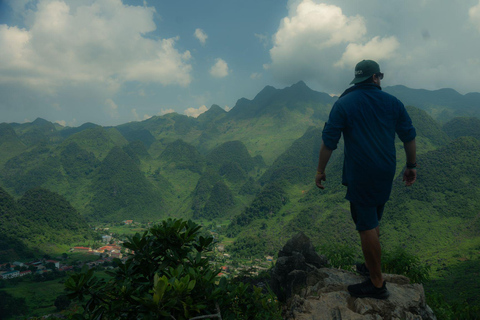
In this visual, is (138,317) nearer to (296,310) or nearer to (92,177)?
(296,310)

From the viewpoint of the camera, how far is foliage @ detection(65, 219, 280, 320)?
60.9 inches

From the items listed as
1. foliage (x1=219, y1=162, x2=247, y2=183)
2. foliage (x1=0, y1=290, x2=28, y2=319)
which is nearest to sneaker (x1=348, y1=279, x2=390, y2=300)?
foliage (x1=0, y1=290, x2=28, y2=319)

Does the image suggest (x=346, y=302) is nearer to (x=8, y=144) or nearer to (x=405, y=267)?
(x=405, y=267)

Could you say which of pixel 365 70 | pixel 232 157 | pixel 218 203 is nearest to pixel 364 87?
pixel 365 70

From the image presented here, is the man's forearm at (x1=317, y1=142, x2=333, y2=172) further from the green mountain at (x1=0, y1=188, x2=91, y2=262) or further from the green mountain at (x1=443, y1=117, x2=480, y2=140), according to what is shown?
the green mountain at (x1=443, y1=117, x2=480, y2=140)

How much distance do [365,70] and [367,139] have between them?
84 centimetres

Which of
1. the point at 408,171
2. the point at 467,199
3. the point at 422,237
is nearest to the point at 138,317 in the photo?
the point at 408,171

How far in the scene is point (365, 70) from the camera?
275cm

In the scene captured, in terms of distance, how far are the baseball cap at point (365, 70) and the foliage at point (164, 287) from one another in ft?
7.81

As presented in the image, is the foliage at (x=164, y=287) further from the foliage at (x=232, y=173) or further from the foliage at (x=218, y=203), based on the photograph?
the foliage at (x=232, y=173)

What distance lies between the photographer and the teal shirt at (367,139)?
8.15 ft

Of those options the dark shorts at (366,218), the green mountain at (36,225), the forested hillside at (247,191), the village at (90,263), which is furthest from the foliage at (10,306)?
the dark shorts at (366,218)

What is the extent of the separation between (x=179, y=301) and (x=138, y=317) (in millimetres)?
253

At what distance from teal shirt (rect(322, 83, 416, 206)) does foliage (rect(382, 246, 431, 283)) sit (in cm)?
276
